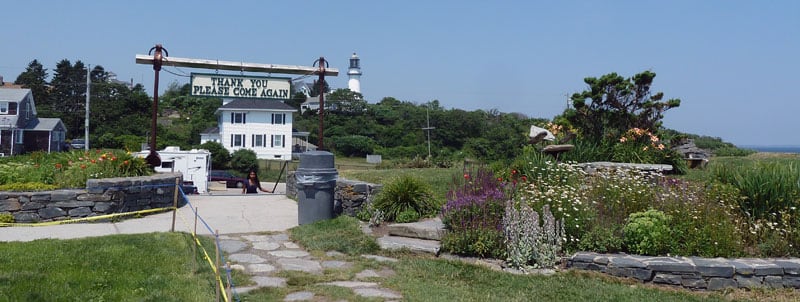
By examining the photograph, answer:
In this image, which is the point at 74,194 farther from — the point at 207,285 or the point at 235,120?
the point at 235,120

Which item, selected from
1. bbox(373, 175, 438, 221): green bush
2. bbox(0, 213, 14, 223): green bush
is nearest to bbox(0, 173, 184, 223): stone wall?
bbox(0, 213, 14, 223): green bush

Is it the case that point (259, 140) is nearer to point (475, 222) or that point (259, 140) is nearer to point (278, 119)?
point (278, 119)

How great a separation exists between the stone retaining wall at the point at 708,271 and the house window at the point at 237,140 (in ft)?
137

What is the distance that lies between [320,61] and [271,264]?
224 inches

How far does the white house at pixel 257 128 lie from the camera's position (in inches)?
1752

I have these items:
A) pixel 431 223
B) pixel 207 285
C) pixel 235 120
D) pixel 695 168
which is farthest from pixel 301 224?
pixel 235 120

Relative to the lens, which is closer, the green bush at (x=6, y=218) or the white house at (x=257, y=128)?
the green bush at (x=6, y=218)

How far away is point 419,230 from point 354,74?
256ft

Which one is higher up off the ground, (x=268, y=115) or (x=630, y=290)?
(x=268, y=115)

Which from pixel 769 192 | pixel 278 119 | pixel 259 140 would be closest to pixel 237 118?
pixel 259 140

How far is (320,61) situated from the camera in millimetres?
10891

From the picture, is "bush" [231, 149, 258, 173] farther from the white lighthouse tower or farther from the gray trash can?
the white lighthouse tower

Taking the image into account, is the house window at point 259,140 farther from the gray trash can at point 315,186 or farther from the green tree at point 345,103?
the gray trash can at point 315,186

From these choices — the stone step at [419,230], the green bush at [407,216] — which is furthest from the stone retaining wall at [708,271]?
the green bush at [407,216]
